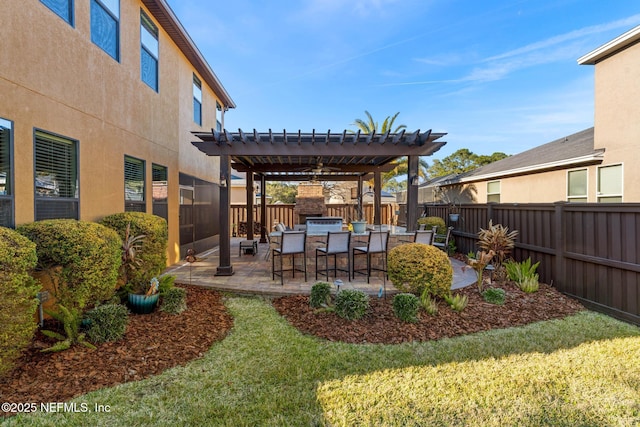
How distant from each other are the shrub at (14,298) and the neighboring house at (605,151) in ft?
39.1

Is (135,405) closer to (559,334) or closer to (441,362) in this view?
(441,362)

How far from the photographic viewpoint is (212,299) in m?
5.47

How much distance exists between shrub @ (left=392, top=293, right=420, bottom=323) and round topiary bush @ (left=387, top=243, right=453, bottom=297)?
45cm

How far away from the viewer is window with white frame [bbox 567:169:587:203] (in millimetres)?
9492

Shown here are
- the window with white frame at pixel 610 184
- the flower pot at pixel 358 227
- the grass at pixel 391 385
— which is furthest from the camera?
the window with white frame at pixel 610 184

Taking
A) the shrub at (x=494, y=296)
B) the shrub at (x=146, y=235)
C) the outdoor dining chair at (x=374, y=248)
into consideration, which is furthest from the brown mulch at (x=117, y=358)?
the shrub at (x=494, y=296)

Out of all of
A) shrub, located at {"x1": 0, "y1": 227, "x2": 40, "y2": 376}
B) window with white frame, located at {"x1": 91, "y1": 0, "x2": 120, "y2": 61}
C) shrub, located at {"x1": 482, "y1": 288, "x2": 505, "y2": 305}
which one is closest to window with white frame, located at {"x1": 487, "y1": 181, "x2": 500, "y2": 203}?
shrub, located at {"x1": 482, "y1": 288, "x2": 505, "y2": 305}

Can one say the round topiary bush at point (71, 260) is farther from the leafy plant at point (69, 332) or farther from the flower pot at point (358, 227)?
the flower pot at point (358, 227)

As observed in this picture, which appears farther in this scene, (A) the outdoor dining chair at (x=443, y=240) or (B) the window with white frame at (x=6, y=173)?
(A) the outdoor dining chair at (x=443, y=240)

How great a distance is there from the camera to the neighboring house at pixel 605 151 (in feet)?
26.2

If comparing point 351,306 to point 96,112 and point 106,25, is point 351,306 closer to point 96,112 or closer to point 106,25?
point 96,112

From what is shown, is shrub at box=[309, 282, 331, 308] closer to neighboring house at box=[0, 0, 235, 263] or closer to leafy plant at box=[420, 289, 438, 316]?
leafy plant at box=[420, 289, 438, 316]

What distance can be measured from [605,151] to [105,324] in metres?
12.2

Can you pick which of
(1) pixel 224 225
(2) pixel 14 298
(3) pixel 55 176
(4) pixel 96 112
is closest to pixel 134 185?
(4) pixel 96 112
